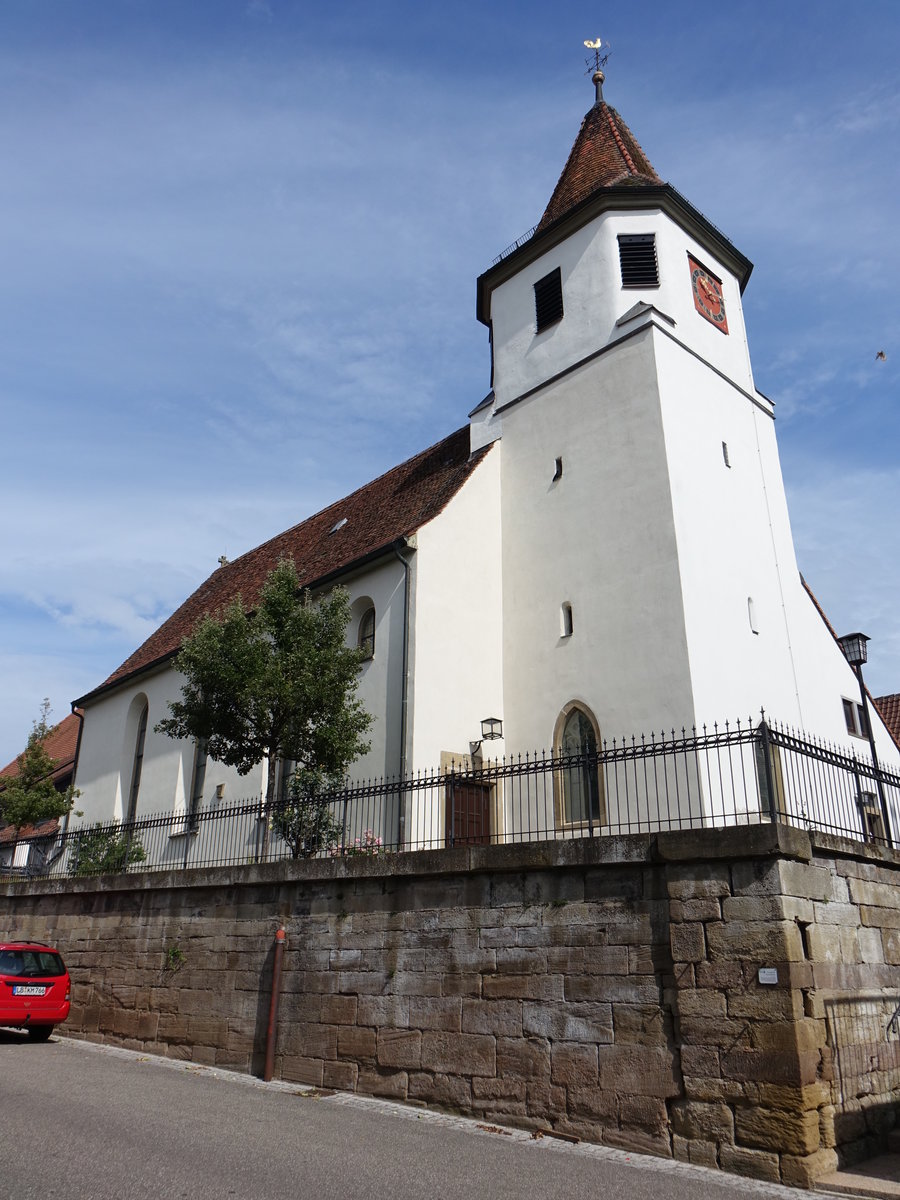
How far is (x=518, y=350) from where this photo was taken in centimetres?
2012

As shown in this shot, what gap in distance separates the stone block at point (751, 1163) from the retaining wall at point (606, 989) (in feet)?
0.04

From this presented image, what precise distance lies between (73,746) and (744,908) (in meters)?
28.3

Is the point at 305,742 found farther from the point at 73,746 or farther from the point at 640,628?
the point at 73,746

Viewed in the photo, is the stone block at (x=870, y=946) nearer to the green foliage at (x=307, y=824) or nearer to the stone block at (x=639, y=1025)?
the stone block at (x=639, y=1025)

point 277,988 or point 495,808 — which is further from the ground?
point 495,808

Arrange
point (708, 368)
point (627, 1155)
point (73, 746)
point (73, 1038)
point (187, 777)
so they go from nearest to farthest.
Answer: point (627, 1155)
point (73, 1038)
point (708, 368)
point (187, 777)
point (73, 746)

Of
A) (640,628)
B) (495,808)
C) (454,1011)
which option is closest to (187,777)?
(495,808)

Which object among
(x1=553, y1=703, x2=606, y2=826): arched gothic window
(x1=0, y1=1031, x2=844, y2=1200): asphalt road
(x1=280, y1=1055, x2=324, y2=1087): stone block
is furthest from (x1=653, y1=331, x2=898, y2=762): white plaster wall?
(x1=0, y1=1031, x2=844, y2=1200): asphalt road

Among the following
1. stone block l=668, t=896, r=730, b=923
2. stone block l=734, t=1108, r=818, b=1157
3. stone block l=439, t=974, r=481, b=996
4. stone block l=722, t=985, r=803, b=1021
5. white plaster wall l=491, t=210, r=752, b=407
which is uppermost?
white plaster wall l=491, t=210, r=752, b=407

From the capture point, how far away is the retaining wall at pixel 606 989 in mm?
7602

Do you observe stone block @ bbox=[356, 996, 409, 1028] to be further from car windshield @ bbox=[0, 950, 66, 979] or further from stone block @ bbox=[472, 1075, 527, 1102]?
car windshield @ bbox=[0, 950, 66, 979]

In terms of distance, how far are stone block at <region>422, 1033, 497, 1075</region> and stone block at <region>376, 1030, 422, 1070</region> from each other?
0.09 m

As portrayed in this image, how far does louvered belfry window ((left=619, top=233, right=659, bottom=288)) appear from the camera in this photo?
60.7ft

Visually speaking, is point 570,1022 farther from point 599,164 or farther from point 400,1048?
point 599,164
